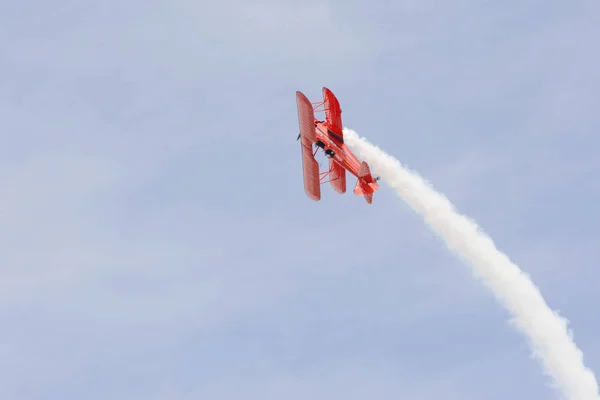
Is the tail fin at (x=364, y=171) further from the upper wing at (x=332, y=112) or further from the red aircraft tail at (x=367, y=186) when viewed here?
the upper wing at (x=332, y=112)

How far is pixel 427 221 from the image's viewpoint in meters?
110

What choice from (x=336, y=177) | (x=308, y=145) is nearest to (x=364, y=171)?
(x=336, y=177)

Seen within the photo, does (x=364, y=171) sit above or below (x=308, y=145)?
below

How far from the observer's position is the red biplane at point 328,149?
106500mm

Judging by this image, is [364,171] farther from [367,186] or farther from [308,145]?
[308,145]

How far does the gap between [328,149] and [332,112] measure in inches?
140

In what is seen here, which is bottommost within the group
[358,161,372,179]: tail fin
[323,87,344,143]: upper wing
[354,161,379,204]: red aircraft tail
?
[354,161,379,204]: red aircraft tail

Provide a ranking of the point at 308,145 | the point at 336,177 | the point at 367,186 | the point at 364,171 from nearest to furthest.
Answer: the point at 308,145, the point at 364,171, the point at 367,186, the point at 336,177

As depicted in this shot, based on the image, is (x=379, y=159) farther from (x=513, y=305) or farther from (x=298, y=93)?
(x=513, y=305)

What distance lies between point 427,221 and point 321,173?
11.3 m

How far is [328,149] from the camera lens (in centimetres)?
10862

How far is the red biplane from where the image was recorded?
4193 inches

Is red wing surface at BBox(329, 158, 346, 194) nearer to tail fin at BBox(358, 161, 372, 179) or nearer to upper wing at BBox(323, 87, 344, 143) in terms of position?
Result: tail fin at BBox(358, 161, 372, 179)

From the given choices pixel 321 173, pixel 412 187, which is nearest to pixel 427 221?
pixel 412 187
